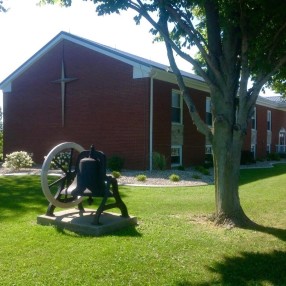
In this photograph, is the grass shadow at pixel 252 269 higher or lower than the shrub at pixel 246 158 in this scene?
lower

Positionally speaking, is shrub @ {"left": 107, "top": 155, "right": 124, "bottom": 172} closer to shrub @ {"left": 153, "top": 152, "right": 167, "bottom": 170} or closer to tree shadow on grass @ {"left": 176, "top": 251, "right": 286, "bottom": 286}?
shrub @ {"left": 153, "top": 152, "right": 167, "bottom": 170}

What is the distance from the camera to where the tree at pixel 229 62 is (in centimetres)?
731

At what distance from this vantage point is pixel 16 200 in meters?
9.85

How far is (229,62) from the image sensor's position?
7.61 metres

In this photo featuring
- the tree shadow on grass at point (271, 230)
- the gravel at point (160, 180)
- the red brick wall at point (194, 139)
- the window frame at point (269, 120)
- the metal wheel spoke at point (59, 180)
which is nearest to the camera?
the tree shadow on grass at point (271, 230)

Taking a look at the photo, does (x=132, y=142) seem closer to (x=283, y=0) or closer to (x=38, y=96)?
(x=38, y=96)

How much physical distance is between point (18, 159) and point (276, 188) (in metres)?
12.0

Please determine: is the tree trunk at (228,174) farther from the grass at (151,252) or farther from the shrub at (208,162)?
the shrub at (208,162)

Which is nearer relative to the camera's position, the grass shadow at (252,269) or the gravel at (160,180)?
the grass shadow at (252,269)

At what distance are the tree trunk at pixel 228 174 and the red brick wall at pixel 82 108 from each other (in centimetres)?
1103

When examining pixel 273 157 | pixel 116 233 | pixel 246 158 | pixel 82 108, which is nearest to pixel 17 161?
pixel 82 108

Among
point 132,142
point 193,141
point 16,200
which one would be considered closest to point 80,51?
point 132,142

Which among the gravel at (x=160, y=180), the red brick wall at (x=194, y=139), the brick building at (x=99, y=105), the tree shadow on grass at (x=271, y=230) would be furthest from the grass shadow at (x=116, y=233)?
the red brick wall at (x=194, y=139)

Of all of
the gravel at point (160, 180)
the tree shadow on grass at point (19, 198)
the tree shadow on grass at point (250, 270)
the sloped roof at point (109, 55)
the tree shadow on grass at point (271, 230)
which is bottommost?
the tree shadow on grass at point (250, 270)
